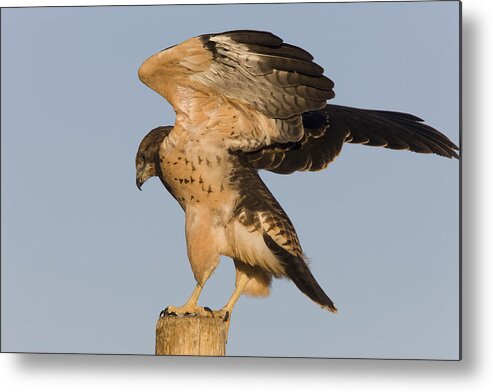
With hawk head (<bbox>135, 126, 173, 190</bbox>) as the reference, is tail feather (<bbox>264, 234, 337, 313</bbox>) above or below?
below

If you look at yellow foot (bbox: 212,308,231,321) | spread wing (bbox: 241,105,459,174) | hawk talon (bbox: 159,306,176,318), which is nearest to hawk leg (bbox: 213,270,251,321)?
yellow foot (bbox: 212,308,231,321)

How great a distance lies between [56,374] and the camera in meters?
4.37

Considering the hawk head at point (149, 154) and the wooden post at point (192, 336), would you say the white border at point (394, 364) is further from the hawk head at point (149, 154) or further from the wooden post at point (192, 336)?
the hawk head at point (149, 154)

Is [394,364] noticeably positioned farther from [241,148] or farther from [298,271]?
[241,148]

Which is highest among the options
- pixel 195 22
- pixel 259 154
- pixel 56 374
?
pixel 195 22

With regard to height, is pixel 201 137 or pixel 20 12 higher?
pixel 20 12

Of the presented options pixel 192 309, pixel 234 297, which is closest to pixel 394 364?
pixel 234 297

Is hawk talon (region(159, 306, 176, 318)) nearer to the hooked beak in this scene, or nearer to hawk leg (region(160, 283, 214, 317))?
hawk leg (region(160, 283, 214, 317))

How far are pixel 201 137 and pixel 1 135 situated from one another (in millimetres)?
647

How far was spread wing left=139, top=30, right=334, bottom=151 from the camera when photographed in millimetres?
4016

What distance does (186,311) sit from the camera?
14.1 ft

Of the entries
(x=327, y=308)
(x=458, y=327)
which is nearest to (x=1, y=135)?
(x=327, y=308)

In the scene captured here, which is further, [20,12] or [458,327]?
[20,12]

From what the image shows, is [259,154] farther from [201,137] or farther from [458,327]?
[458,327]
